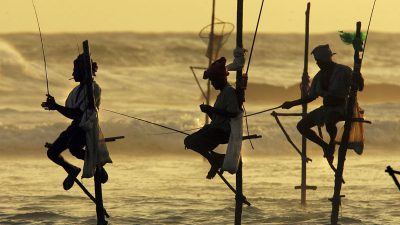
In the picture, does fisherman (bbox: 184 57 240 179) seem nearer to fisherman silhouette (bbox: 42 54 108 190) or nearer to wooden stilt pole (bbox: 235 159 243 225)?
wooden stilt pole (bbox: 235 159 243 225)

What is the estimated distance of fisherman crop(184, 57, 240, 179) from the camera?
48.9ft

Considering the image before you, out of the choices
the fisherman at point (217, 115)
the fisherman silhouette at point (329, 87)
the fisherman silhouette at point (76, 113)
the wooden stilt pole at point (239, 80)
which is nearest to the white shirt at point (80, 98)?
the fisherman silhouette at point (76, 113)

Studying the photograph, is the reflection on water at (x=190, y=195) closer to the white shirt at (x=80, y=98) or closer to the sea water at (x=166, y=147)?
the sea water at (x=166, y=147)

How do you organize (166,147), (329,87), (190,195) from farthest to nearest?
(166,147)
(190,195)
(329,87)

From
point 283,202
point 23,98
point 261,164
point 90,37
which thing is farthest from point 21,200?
point 90,37

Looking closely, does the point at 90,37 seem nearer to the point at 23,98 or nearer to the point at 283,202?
the point at 23,98

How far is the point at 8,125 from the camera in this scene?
113 feet

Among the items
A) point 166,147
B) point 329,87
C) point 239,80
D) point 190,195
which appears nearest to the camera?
point 239,80

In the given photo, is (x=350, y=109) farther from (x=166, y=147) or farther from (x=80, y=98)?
(x=166, y=147)

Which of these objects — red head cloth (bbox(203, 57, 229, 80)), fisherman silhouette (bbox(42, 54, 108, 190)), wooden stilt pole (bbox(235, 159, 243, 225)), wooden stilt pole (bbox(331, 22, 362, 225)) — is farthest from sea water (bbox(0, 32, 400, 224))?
red head cloth (bbox(203, 57, 229, 80))

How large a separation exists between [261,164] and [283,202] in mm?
6648

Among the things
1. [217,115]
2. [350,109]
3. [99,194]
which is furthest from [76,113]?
[350,109]

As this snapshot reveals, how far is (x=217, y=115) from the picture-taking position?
49.8 ft

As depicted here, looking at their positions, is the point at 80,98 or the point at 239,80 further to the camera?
the point at 80,98
